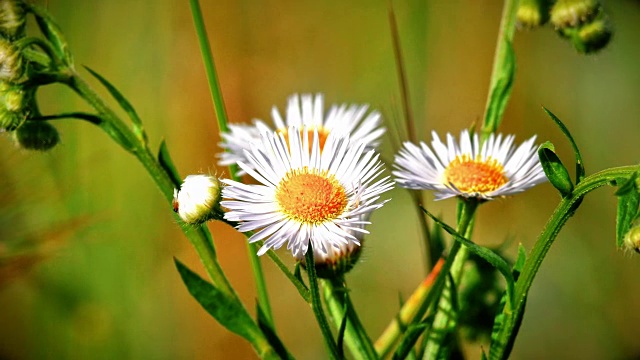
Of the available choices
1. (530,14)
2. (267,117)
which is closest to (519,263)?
(530,14)

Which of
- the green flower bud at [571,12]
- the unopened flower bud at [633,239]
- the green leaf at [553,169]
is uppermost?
the green flower bud at [571,12]

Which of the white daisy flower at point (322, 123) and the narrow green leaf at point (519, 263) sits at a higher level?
the white daisy flower at point (322, 123)

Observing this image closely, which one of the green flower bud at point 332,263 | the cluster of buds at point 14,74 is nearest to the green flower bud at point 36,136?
the cluster of buds at point 14,74

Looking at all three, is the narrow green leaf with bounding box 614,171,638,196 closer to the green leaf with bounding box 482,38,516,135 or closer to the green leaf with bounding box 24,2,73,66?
the green leaf with bounding box 482,38,516,135

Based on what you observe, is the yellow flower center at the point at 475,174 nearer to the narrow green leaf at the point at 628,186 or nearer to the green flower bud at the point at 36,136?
the narrow green leaf at the point at 628,186

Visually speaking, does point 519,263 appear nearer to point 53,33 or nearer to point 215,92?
point 215,92

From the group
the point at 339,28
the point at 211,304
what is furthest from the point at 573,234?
the point at 211,304

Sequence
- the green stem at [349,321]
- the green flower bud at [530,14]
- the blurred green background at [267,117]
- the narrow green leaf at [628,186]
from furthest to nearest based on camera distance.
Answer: the blurred green background at [267,117], the green flower bud at [530,14], the green stem at [349,321], the narrow green leaf at [628,186]
